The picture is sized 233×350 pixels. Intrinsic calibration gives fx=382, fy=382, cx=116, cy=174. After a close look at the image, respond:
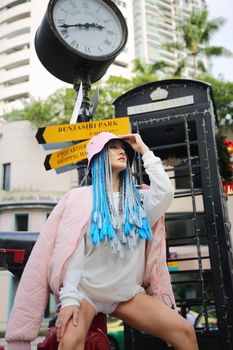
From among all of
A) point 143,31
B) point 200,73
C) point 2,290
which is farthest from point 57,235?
point 143,31

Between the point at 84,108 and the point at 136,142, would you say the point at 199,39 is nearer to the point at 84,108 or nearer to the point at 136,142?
the point at 84,108

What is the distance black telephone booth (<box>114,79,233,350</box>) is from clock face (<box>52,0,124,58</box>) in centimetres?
79

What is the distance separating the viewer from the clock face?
3828 millimetres

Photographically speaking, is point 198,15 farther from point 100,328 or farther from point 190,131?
point 100,328

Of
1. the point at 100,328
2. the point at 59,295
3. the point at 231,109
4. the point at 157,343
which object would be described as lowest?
the point at 157,343

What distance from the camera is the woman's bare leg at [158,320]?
2.12 meters

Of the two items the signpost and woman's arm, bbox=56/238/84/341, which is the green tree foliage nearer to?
the signpost

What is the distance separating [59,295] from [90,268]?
234 millimetres

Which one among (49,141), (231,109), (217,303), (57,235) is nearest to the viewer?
(57,235)

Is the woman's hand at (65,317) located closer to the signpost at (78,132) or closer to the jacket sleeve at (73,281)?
the jacket sleeve at (73,281)

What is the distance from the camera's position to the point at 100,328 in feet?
7.56

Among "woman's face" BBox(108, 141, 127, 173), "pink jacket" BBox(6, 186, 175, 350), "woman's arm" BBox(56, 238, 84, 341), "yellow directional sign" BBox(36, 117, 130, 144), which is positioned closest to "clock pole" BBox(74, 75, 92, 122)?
"yellow directional sign" BBox(36, 117, 130, 144)

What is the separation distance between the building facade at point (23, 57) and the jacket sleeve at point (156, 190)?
43769 mm

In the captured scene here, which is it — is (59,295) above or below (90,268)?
below
